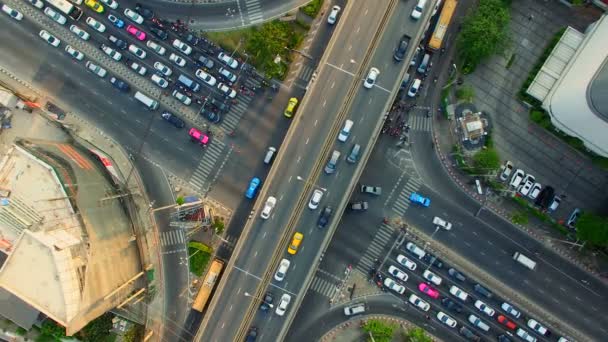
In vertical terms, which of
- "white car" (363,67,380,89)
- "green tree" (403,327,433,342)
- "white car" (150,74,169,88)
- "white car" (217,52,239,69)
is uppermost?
"white car" (363,67,380,89)

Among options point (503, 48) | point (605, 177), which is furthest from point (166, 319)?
point (605, 177)

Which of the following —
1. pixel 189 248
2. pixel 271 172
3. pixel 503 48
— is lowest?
pixel 189 248

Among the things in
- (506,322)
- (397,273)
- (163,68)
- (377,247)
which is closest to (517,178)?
(506,322)

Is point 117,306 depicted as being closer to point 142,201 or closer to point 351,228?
point 142,201

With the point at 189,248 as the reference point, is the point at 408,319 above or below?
above

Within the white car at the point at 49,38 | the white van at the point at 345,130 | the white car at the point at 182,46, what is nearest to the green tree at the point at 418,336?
the white van at the point at 345,130

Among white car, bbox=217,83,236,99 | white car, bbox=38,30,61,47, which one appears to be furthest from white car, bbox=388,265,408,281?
white car, bbox=38,30,61,47

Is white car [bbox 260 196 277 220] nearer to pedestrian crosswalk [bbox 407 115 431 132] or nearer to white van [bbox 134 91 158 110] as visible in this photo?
white van [bbox 134 91 158 110]

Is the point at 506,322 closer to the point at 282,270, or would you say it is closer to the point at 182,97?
the point at 282,270
